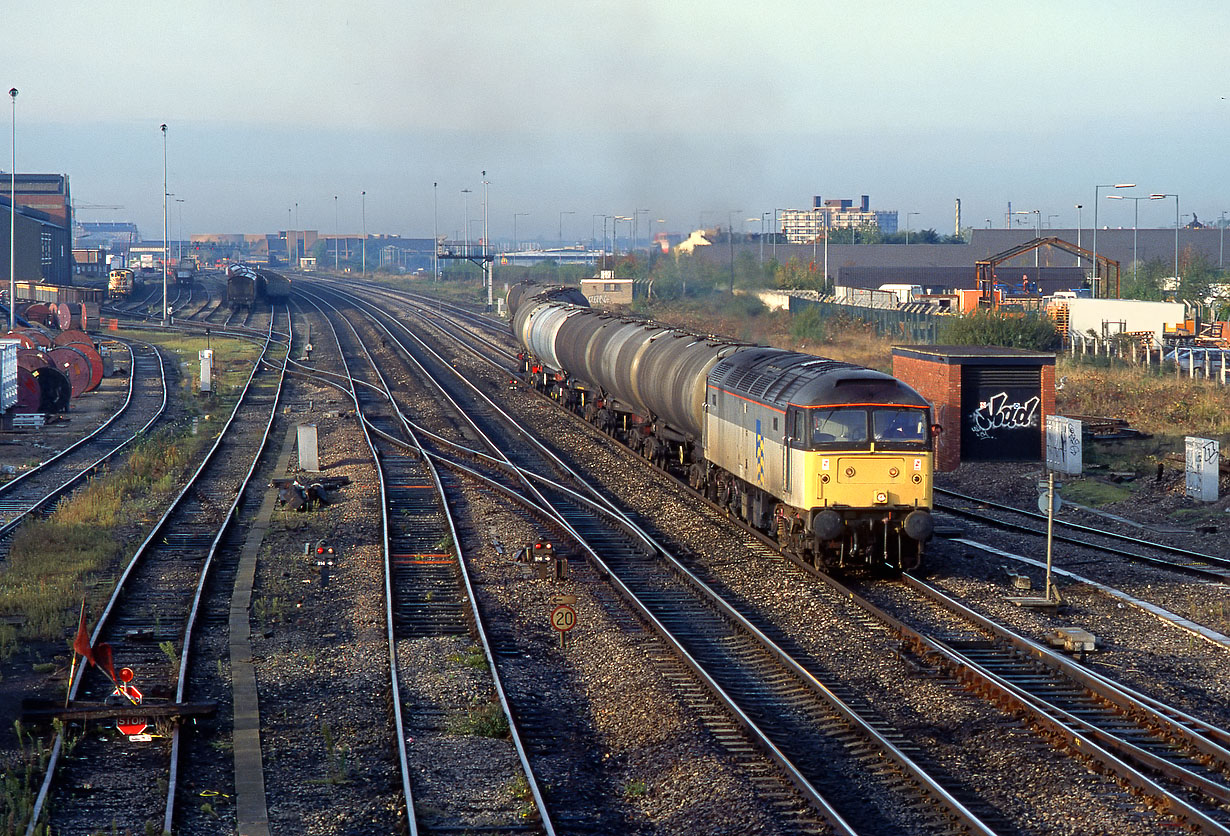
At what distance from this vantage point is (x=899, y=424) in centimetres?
1816

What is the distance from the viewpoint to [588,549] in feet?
65.6

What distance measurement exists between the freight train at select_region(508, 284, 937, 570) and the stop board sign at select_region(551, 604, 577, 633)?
4246mm

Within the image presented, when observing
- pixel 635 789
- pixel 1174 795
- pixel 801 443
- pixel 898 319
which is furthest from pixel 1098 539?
pixel 898 319

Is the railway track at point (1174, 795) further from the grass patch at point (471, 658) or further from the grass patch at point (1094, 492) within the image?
the grass patch at point (1094, 492)

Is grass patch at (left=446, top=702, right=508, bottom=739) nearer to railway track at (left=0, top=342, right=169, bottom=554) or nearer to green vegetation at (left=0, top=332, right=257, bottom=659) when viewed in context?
green vegetation at (left=0, top=332, right=257, bottom=659)

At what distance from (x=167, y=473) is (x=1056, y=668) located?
19.9 m

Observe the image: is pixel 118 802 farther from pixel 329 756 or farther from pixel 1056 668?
pixel 1056 668

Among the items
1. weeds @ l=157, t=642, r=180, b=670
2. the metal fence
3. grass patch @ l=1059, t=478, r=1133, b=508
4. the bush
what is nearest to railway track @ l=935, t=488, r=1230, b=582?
grass patch @ l=1059, t=478, r=1133, b=508

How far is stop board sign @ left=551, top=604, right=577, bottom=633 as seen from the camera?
1529cm

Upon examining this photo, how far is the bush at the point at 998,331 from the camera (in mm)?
40750

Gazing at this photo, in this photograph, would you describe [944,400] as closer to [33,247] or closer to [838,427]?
[838,427]

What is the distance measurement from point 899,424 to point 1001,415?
11131 millimetres

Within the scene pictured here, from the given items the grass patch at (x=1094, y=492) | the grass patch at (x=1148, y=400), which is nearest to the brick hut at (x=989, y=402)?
the grass patch at (x=1094, y=492)

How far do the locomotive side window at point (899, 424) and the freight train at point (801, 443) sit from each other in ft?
0.05
